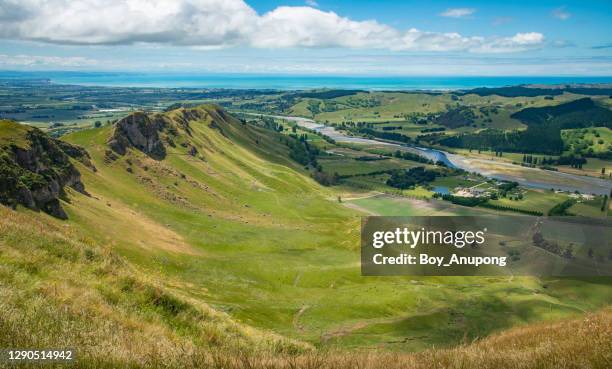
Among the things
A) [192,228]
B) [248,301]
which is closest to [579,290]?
[248,301]

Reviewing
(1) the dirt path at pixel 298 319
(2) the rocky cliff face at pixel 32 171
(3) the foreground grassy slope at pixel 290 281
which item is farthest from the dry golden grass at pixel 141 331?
(2) the rocky cliff face at pixel 32 171

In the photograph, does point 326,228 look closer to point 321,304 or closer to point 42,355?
point 321,304

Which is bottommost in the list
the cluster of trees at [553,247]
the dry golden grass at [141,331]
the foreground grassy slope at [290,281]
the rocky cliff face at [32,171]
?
the cluster of trees at [553,247]

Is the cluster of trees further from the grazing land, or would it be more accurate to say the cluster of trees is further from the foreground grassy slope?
the foreground grassy slope

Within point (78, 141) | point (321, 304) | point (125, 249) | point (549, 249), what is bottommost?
point (549, 249)

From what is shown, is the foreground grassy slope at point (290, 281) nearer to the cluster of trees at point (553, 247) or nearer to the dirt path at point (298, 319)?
the dirt path at point (298, 319)

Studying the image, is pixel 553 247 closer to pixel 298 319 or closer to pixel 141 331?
pixel 298 319

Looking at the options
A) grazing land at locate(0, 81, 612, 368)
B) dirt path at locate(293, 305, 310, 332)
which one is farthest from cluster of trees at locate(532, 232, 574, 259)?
dirt path at locate(293, 305, 310, 332)

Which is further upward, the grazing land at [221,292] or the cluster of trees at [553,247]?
the grazing land at [221,292]
